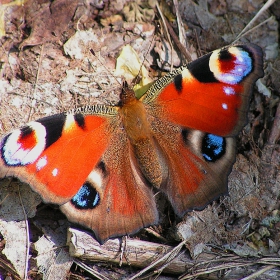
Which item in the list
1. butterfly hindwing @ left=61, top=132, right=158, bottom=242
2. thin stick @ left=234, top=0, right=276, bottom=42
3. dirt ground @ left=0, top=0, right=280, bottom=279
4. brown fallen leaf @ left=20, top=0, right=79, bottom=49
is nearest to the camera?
butterfly hindwing @ left=61, top=132, right=158, bottom=242

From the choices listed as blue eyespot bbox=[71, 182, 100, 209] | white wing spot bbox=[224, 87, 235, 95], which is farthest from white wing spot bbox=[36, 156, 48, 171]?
white wing spot bbox=[224, 87, 235, 95]

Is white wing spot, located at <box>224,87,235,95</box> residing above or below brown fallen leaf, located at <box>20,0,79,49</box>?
below

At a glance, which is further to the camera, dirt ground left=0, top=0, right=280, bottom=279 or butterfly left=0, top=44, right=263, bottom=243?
dirt ground left=0, top=0, right=280, bottom=279

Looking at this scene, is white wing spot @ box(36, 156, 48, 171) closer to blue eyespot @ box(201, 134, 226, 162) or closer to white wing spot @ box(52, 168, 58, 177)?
white wing spot @ box(52, 168, 58, 177)

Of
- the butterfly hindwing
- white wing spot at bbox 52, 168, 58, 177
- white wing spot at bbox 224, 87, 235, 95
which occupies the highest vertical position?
white wing spot at bbox 224, 87, 235, 95

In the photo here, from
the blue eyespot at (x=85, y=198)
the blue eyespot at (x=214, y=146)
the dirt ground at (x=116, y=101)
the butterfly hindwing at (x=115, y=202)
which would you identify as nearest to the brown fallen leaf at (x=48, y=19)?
the dirt ground at (x=116, y=101)

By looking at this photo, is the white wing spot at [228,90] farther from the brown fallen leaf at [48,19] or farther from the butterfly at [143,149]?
the brown fallen leaf at [48,19]

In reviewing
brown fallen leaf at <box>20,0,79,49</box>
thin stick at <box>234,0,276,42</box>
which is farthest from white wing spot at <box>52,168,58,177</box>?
thin stick at <box>234,0,276,42</box>

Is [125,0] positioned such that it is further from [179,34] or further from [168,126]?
[168,126]

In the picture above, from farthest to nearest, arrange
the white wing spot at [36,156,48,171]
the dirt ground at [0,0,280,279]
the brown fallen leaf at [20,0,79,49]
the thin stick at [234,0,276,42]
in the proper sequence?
1. the thin stick at [234,0,276,42]
2. the brown fallen leaf at [20,0,79,49]
3. the dirt ground at [0,0,280,279]
4. the white wing spot at [36,156,48,171]
